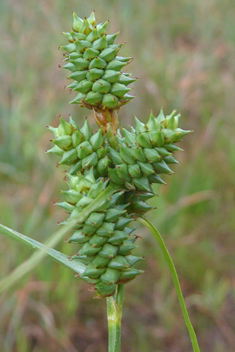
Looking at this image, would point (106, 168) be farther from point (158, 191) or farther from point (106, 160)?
point (158, 191)

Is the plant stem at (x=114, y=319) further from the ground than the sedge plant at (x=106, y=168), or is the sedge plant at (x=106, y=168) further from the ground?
the sedge plant at (x=106, y=168)

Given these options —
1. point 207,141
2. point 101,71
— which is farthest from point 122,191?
point 207,141

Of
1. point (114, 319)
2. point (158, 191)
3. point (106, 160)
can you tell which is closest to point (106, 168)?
point (106, 160)

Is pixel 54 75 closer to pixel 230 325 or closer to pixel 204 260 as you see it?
pixel 204 260

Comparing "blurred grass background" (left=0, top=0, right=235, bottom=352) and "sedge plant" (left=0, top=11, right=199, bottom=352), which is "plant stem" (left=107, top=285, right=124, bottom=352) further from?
"blurred grass background" (left=0, top=0, right=235, bottom=352)

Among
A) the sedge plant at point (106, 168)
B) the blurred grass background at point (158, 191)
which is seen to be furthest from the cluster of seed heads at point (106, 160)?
the blurred grass background at point (158, 191)

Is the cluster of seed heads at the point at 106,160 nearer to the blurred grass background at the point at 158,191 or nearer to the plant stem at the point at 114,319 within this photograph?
the plant stem at the point at 114,319
